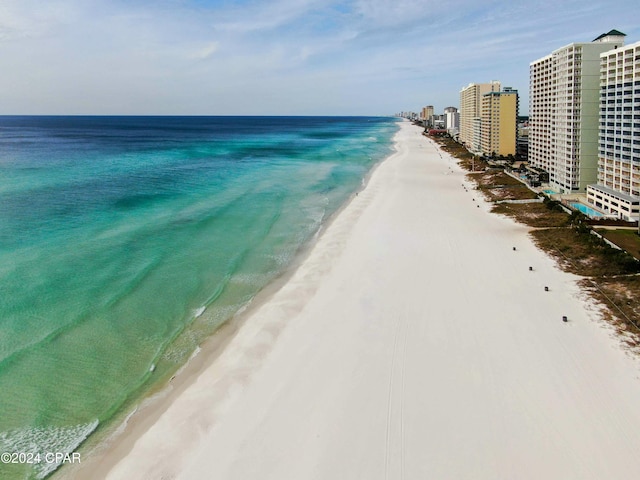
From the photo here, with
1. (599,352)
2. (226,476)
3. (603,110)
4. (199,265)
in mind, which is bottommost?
(226,476)

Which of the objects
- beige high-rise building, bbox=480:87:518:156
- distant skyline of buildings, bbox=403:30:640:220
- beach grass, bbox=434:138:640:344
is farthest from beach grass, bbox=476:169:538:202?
beige high-rise building, bbox=480:87:518:156

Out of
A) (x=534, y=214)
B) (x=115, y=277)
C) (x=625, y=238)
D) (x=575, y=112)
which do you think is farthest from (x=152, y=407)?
(x=575, y=112)

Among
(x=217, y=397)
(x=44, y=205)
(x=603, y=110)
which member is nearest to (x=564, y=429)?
(x=217, y=397)

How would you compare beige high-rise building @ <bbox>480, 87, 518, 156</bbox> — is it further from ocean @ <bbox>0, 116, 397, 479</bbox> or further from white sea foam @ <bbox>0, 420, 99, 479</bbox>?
white sea foam @ <bbox>0, 420, 99, 479</bbox>

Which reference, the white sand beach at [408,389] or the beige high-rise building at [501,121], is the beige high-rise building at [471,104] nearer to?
the beige high-rise building at [501,121]

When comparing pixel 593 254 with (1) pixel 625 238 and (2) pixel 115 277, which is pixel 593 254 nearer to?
(1) pixel 625 238

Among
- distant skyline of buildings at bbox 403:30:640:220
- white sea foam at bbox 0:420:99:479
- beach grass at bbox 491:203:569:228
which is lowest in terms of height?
white sea foam at bbox 0:420:99:479

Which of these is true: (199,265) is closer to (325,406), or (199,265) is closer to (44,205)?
(325,406)
